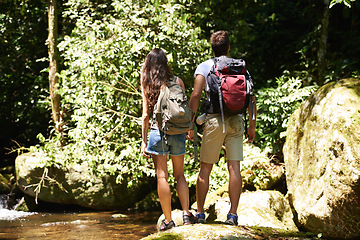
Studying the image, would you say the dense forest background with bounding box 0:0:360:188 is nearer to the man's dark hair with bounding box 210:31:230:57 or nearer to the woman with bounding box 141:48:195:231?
the man's dark hair with bounding box 210:31:230:57

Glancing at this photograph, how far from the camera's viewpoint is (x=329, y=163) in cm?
535

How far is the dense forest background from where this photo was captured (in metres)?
8.55

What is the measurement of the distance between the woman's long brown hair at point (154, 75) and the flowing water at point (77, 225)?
3.60 m

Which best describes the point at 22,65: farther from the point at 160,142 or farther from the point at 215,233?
the point at 215,233

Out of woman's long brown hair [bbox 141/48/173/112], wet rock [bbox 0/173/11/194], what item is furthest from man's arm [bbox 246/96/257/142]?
wet rock [bbox 0/173/11/194]

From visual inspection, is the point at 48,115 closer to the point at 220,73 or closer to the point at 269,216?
the point at 269,216

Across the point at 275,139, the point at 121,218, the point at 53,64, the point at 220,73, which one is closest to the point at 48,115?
the point at 53,64

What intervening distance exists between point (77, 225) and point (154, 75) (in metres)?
5.12

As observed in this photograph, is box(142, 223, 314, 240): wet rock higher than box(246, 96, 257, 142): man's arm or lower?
lower

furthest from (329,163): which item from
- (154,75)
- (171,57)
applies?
(171,57)

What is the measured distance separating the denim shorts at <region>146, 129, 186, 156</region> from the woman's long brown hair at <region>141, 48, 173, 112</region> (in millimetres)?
348

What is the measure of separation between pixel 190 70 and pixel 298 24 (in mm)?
4576

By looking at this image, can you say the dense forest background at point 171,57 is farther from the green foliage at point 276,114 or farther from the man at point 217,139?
the man at point 217,139

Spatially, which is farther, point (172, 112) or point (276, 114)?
point (276, 114)
